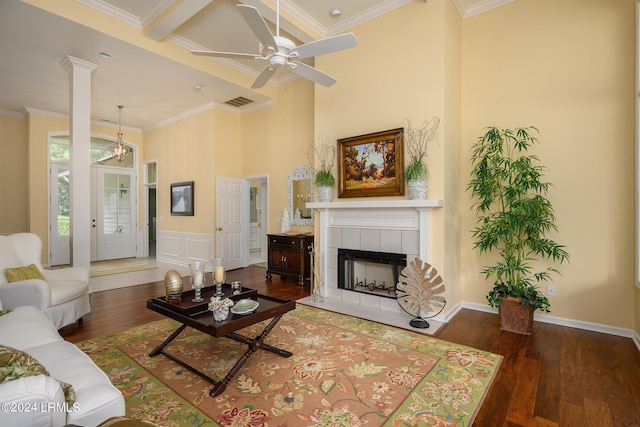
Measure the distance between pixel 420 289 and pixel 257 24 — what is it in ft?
9.78

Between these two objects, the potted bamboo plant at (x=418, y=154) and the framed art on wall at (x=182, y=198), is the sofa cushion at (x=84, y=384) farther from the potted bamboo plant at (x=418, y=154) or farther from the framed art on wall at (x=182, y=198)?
the framed art on wall at (x=182, y=198)

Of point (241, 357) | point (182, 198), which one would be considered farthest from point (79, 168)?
point (241, 357)

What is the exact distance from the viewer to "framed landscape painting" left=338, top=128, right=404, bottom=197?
3.91 metres

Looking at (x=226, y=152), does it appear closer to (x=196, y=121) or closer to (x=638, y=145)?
(x=196, y=121)

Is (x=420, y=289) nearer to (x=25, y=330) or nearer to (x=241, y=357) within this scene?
(x=241, y=357)

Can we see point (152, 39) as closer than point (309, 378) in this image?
No

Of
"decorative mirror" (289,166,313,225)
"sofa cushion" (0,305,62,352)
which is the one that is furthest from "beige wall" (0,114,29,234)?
"sofa cushion" (0,305,62,352)

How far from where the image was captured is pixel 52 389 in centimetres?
114

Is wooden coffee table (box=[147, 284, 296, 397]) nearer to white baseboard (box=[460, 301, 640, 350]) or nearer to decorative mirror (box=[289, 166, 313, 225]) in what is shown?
white baseboard (box=[460, 301, 640, 350])

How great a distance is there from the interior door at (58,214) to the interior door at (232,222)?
3690mm

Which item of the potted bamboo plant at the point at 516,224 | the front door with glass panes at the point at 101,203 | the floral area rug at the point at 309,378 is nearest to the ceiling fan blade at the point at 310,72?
the potted bamboo plant at the point at 516,224

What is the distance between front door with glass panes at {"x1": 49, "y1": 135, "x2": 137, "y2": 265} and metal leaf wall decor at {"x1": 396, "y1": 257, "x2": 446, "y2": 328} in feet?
25.1

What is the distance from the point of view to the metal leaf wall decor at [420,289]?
11.2 feet

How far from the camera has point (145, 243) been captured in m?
8.75
